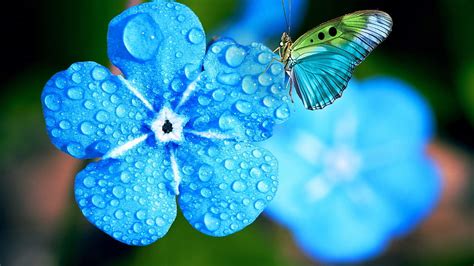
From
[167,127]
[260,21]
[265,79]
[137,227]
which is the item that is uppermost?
[260,21]

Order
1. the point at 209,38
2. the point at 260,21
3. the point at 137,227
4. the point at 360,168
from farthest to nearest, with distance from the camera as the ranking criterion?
the point at 360,168, the point at 260,21, the point at 209,38, the point at 137,227

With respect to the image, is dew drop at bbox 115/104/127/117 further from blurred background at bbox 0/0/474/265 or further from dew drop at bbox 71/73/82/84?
blurred background at bbox 0/0/474/265

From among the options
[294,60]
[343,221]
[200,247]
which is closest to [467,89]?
[343,221]

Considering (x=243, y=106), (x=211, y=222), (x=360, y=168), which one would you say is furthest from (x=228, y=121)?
(x=360, y=168)

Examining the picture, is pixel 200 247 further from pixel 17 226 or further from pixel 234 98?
pixel 234 98

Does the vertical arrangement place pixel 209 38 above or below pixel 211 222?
above

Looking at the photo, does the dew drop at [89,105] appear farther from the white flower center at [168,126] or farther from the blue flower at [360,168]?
the blue flower at [360,168]

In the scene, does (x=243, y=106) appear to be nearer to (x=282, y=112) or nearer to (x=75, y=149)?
(x=282, y=112)

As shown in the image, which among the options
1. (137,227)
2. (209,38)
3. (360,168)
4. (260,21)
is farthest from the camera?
(360,168)
